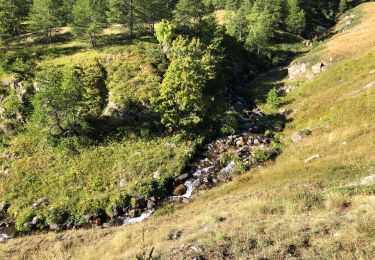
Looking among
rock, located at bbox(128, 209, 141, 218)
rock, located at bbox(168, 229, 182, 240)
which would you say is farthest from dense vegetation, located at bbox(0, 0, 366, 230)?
rock, located at bbox(168, 229, 182, 240)

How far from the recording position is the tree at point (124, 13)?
6681 centimetres

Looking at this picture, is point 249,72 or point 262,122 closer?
point 262,122

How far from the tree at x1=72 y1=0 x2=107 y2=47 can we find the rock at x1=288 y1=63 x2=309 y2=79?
36.8 m

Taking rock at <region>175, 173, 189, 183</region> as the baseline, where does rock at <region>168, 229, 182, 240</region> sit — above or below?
above

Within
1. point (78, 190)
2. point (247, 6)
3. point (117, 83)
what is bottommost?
point (78, 190)

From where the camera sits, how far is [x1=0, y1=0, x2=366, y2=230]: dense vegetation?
40.7m

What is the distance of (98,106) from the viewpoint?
50625mm

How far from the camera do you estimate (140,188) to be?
1527 inches

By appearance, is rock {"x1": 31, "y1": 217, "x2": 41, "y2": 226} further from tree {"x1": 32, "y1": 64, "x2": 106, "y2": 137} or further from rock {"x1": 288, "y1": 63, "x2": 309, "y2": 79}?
rock {"x1": 288, "y1": 63, "x2": 309, "y2": 79}

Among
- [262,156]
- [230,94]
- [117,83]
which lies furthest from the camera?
[230,94]

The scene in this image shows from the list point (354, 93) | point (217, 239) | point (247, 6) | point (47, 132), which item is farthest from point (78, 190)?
point (247, 6)

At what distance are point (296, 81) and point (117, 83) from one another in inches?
1264

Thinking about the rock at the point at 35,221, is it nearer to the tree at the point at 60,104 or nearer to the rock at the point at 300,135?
the tree at the point at 60,104

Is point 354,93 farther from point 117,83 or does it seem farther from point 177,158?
point 117,83
